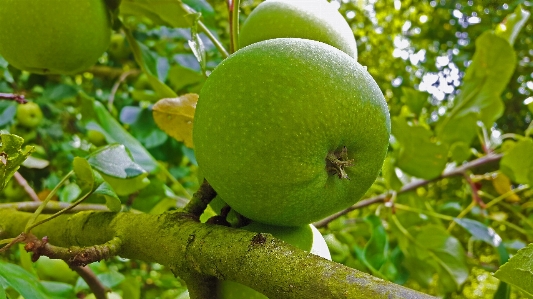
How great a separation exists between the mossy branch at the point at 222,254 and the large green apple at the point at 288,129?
76 mm

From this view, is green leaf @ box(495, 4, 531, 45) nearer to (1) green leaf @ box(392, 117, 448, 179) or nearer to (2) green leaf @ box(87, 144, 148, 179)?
(1) green leaf @ box(392, 117, 448, 179)

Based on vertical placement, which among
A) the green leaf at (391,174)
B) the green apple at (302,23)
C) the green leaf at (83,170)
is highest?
the green apple at (302,23)

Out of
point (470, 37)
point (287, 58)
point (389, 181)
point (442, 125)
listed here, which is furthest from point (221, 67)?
point (470, 37)

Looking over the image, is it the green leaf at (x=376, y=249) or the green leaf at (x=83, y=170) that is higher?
the green leaf at (x=83, y=170)

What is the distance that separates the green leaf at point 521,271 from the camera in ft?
1.47

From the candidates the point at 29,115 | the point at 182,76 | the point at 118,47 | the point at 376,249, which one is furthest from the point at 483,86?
the point at 29,115

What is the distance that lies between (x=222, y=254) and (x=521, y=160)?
120 cm

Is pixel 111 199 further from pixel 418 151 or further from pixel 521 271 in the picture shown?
pixel 418 151

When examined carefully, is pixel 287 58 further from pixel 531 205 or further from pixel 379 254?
pixel 531 205

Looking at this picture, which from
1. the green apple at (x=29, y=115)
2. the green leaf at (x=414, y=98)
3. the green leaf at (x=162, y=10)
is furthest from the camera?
the green apple at (x=29, y=115)

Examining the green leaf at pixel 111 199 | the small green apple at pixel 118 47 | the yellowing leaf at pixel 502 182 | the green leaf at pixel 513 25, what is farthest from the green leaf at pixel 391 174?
the small green apple at pixel 118 47

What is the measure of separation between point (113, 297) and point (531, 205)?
1.69 m

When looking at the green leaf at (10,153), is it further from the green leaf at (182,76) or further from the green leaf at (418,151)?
the green leaf at (418,151)

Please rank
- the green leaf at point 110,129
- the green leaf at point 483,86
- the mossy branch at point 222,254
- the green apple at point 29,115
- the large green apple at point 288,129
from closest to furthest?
the mossy branch at point 222,254 → the large green apple at point 288,129 → the green leaf at point 110,129 → the green leaf at point 483,86 → the green apple at point 29,115
